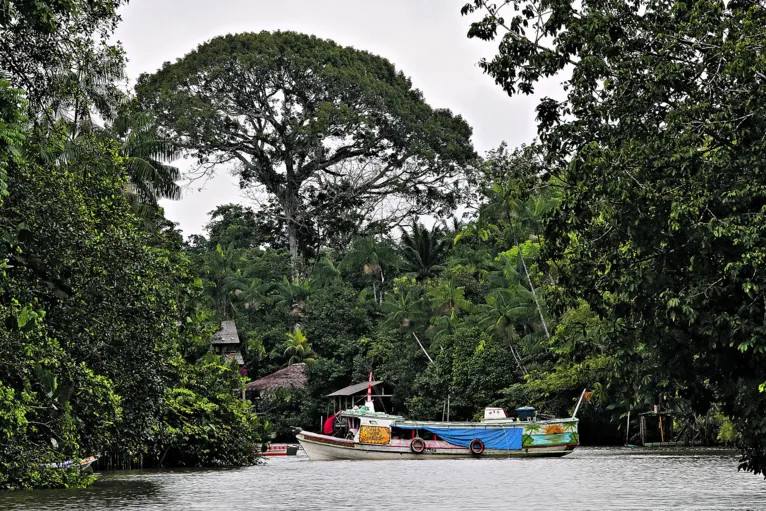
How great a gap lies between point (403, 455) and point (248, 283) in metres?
23.7

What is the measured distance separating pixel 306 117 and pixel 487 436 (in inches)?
901

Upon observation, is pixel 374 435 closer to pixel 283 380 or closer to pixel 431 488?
pixel 283 380

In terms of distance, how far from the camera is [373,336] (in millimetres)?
56062

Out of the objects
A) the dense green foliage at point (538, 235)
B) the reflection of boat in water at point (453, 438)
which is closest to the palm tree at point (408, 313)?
the reflection of boat in water at point (453, 438)

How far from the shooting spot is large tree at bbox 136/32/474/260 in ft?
179

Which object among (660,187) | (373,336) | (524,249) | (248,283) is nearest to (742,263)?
(660,187)

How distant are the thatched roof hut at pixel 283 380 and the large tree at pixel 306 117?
1006cm

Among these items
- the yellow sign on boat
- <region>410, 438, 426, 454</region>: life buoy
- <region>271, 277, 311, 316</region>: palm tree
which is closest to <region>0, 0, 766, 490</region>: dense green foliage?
the yellow sign on boat

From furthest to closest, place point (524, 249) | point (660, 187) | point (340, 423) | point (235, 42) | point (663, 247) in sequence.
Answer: point (235, 42)
point (524, 249)
point (340, 423)
point (663, 247)
point (660, 187)

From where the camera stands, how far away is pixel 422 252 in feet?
190

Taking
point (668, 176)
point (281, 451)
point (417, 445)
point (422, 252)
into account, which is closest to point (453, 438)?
point (417, 445)

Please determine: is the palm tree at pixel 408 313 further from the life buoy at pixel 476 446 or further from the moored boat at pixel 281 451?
the life buoy at pixel 476 446

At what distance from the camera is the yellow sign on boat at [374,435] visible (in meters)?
40.3

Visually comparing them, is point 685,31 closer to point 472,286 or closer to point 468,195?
point 472,286
